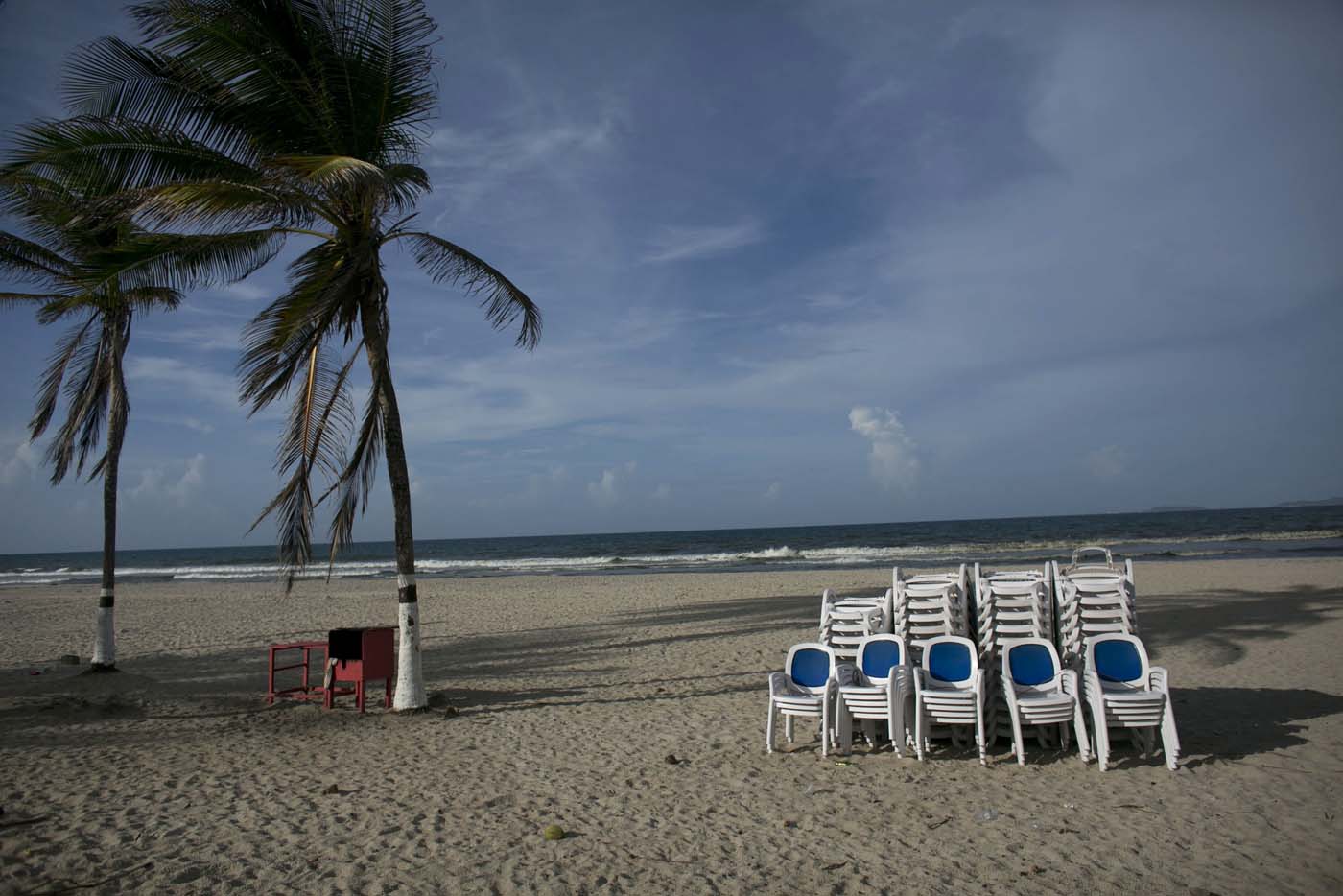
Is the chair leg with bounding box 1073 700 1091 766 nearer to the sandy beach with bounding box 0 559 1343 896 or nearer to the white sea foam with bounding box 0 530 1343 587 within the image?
the sandy beach with bounding box 0 559 1343 896

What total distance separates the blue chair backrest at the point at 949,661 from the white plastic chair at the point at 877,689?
21cm

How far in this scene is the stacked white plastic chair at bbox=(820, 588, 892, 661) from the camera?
23.9 feet

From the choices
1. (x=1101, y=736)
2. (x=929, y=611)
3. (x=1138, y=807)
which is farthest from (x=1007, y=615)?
(x=1138, y=807)

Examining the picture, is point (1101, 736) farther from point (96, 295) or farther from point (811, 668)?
point (96, 295)

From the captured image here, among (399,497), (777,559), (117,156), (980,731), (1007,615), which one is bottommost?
(777,559)

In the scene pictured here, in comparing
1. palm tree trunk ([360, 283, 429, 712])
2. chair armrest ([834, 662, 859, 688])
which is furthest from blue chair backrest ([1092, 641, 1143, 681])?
palm tree trunk ([360, 283, 429, 712])

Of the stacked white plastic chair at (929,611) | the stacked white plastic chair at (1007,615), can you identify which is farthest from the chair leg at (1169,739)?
the stacked white plastic chair at (929,611)

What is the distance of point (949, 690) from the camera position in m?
6.52

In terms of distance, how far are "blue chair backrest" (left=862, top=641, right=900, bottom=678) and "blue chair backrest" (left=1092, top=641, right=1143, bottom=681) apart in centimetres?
151

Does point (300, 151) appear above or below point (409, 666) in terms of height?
above

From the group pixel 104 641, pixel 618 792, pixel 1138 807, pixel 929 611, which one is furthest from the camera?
pixel 104 641

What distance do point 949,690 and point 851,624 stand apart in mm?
1162

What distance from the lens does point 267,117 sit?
8133mm

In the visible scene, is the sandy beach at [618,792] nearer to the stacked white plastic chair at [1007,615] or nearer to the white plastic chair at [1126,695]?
the white plastic chair at [1126,695]
